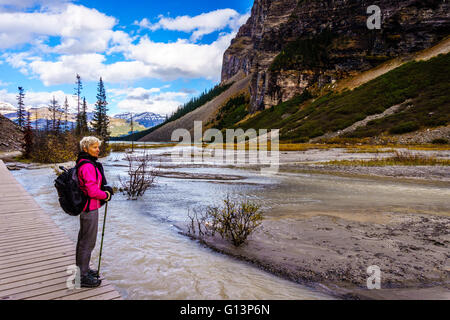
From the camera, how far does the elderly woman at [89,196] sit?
12.4ft

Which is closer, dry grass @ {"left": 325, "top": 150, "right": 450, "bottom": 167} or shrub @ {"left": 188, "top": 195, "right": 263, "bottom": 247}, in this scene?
shrub @ {"left": 188, "top": 195, "right": 263, "bottom": 247}

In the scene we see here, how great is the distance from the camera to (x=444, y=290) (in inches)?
172

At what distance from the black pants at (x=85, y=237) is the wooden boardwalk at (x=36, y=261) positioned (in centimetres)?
34

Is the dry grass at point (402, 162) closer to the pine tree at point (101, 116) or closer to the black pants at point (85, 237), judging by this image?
the black pants at point (85, 237)

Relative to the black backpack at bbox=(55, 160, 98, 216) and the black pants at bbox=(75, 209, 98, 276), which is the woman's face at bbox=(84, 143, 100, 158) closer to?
the black backpack at bbox=(55, 160, 98, 216)

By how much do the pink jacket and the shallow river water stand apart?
167 centimetres

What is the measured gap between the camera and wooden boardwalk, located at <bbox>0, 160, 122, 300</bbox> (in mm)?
3758

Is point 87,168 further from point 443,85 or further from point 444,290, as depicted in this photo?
point 443,85

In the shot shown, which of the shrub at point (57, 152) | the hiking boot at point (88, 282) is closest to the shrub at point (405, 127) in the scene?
the shrub at point (57, 152)

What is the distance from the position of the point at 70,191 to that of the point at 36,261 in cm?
208

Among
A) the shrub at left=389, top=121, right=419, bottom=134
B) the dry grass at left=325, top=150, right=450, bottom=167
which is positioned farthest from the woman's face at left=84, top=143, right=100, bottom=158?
the shrub at left=389, top=121, right=419, bottom=134

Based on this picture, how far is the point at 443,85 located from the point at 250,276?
191 ft

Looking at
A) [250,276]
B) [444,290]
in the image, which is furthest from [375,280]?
[250,276]

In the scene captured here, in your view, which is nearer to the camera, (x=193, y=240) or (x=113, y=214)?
(x=193, y=240)
